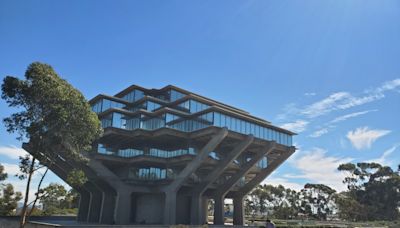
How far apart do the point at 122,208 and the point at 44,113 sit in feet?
91.4

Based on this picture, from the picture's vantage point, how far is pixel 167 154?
49.3 metres

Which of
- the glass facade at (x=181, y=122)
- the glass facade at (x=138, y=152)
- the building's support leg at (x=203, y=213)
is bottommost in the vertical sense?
the building's support leg at (x=203, y=213)

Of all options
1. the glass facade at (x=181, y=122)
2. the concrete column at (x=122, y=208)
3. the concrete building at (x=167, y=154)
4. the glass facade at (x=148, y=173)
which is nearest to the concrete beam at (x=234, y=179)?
Answer: the concrete building at (x=167, y=154)

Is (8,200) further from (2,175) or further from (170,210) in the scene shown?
(170,210)

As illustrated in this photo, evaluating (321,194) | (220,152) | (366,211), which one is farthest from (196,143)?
(321,194)

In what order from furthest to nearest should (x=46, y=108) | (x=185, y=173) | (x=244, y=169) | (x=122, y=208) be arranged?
(x=244, y=169) → (x=122, y=208) → (x=185, y=173) → (x=46, y=108)

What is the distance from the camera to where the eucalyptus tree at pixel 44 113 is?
72.5 feet

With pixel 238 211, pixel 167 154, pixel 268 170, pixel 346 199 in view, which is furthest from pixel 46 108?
pixel 346 199

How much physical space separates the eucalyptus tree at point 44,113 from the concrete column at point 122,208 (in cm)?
2507

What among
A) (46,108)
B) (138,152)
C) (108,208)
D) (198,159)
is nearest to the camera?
(46,108)

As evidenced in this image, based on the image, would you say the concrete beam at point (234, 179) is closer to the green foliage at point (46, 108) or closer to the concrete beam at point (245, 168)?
the concrete beam at point (245, 168)

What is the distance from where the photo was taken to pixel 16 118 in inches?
890

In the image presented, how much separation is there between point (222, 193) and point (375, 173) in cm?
4913

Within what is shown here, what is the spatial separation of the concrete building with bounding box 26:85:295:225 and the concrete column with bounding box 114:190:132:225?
0.13 meters
